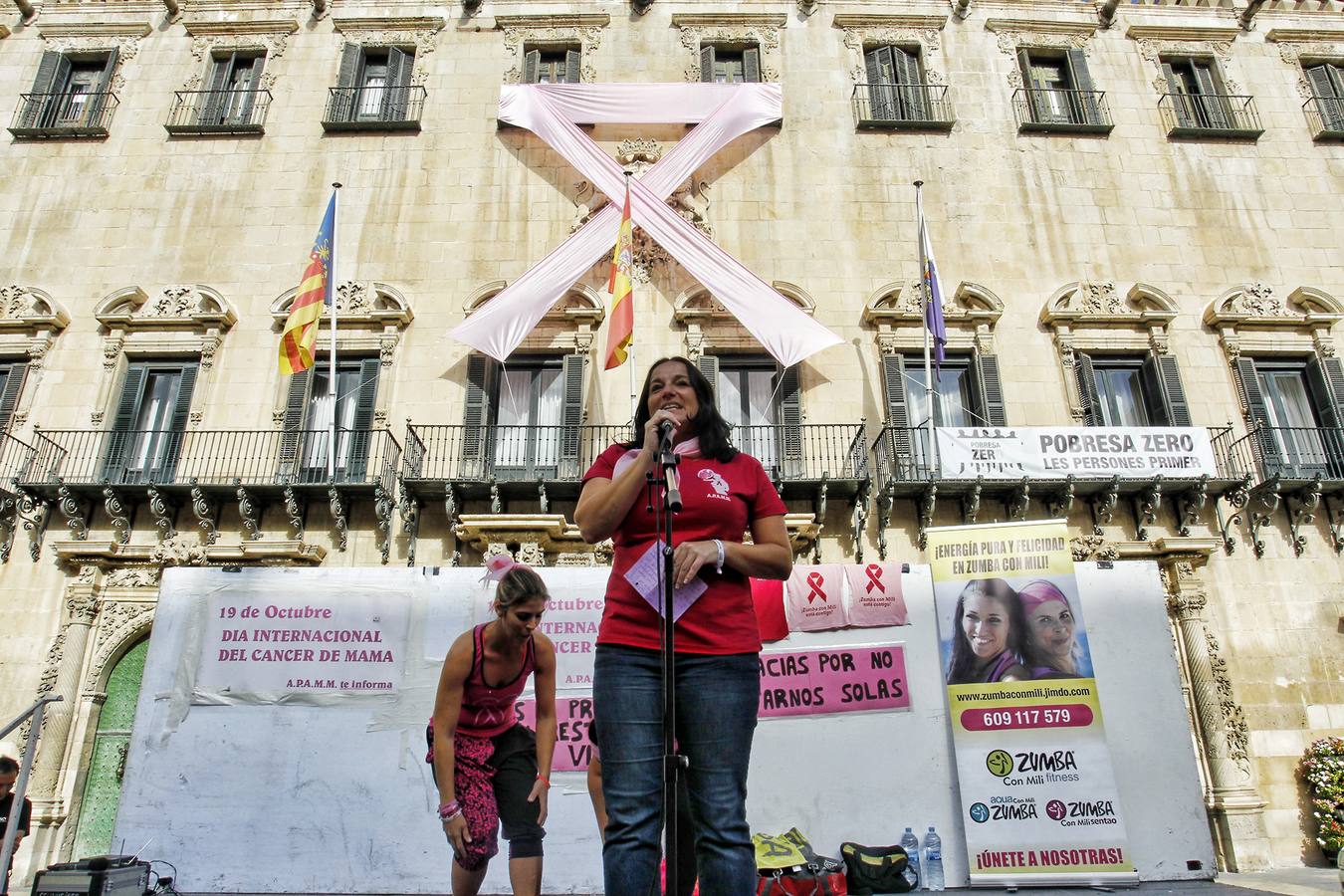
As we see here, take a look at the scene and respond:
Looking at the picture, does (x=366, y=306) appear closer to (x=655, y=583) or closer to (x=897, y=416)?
(x=897, y=416)

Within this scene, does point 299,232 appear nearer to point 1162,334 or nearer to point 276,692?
point 276,692

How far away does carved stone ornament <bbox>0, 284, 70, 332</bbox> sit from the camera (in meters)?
14.2

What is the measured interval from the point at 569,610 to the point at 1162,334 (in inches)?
446

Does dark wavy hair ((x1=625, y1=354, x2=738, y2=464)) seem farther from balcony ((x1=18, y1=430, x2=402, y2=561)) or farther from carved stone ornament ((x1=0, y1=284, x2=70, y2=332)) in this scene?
carved stone ornament ((x1=0, y1=284, x2=70, y2=332))

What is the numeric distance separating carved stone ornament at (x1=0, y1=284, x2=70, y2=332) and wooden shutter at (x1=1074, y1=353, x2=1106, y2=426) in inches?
682

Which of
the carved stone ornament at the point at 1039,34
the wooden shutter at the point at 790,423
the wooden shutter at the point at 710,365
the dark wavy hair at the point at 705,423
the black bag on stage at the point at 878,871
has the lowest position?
the black bag on stage at the point at 878,871

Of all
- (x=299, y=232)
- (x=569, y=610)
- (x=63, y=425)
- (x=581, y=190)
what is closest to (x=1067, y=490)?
(x=569, y=610)

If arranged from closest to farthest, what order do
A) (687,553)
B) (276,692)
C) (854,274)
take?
(687,553), (276,692), (854,274)

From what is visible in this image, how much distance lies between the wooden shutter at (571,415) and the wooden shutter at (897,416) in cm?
488

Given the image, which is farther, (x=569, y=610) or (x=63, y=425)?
(x=63, y=425)

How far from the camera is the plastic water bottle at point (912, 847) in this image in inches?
330

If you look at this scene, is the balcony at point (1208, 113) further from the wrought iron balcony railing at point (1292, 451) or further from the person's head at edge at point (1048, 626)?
the person's head at edge at point (1048, 626)

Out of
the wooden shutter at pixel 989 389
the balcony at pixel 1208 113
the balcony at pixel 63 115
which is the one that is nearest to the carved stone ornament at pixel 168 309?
the balcony at pixel 63 115

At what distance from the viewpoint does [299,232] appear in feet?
49.7
